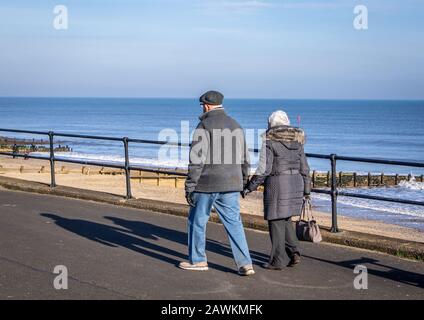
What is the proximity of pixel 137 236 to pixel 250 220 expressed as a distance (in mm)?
1656

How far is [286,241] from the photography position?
27.2 ft

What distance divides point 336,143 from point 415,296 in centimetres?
7140

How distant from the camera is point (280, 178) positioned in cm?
802

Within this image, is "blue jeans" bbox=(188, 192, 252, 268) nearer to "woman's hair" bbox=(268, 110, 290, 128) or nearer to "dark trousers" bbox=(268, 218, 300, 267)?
"dark trousers" bbox=(268, 218, 300, 267)

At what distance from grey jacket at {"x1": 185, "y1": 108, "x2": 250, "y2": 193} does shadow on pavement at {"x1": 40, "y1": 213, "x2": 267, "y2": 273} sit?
1.01 metres

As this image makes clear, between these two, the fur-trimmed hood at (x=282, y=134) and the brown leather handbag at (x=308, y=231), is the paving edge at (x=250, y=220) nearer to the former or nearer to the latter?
the brown leather handbag at (x=308, y=231)

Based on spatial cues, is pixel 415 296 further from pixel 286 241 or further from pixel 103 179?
pixel 103 179

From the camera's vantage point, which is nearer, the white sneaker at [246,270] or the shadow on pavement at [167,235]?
the white sneaker at [246,270]

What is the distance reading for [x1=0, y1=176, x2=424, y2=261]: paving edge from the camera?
901 centimetres

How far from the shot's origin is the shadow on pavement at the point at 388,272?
776 cm

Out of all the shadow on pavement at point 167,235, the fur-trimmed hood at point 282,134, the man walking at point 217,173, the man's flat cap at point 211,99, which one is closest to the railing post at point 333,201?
the shadow on pavement at point 167,235
